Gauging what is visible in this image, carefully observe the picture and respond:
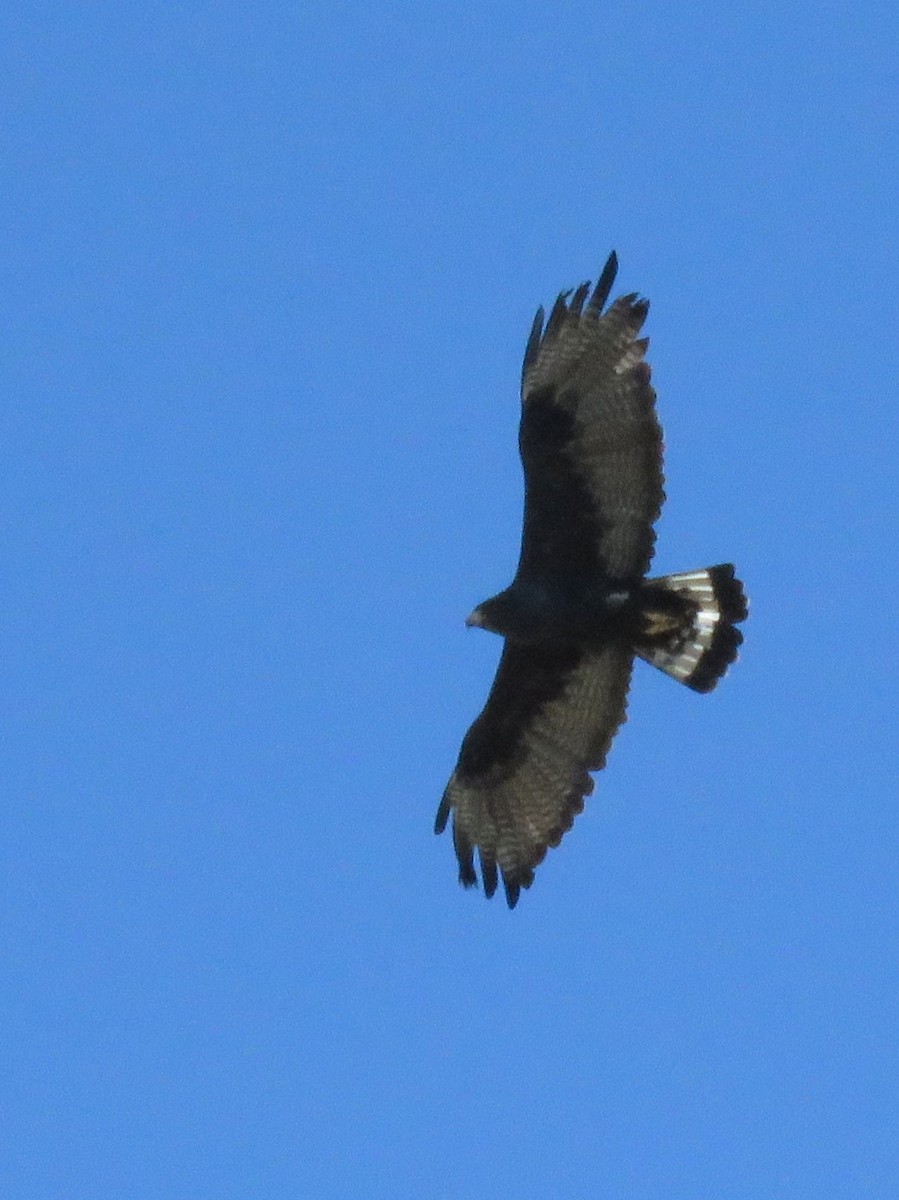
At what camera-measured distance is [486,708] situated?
14398mm

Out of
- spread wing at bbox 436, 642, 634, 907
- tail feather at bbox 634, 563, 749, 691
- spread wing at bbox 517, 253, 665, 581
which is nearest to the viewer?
spread wing at bbox 517, 253, 665, 581

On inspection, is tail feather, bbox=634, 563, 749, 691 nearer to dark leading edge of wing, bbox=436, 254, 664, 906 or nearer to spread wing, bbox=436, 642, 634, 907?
dark leading edge of wing, bbox=436, 254, 664, 906

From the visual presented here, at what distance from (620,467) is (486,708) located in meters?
1.89

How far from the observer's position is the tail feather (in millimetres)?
13539

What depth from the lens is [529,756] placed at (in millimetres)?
14359

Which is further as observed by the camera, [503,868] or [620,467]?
[503,868]

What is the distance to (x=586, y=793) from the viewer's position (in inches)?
562

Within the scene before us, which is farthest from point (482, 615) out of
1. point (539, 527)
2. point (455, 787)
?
point (455, 787)

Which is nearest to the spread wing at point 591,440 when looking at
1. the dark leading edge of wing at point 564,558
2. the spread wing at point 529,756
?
the dark leading edge of wing at point 564,558

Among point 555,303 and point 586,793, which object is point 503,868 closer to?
point 586,793

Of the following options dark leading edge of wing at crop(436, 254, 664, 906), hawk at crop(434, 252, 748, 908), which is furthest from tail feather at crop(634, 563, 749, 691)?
dark leading edge of wing at crop(436, 254, 664, 906)

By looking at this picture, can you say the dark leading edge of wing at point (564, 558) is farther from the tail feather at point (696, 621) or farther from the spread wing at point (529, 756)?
the tail feather at point (696, 621)

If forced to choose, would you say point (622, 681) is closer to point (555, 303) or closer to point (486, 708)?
point (486, 708)

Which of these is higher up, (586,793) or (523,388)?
(523,388)
